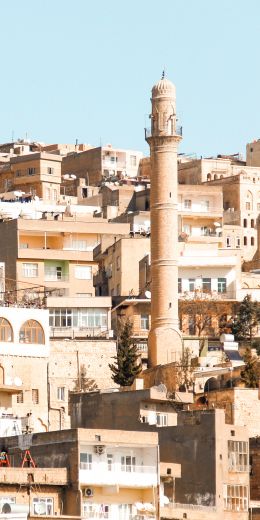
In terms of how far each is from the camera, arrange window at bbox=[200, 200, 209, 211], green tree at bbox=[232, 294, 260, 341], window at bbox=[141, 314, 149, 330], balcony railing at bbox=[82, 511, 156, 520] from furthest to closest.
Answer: window at bbox=[200, 200, 209, 211] < window at bbox=[141, 314, 149, 330] < green tree at bbox=[232, 294, 260, 341] < balcony railing at bbox=[82, 511, 156, 520]

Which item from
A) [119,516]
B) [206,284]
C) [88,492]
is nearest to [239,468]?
[119,516]

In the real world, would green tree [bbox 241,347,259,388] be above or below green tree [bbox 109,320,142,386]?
below

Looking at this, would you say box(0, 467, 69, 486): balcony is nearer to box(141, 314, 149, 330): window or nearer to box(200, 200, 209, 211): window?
box(141, 314, 149, 330): window

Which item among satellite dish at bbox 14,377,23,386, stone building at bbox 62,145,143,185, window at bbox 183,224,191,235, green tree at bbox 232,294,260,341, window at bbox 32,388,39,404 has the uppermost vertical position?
stone building at bbox 62,145,143,185

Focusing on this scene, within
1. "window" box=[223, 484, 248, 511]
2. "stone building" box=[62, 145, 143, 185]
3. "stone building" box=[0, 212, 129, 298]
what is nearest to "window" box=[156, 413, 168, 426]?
"window" box=[223, 484, 248, 511]

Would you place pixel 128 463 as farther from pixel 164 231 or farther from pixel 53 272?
pixel 53 272

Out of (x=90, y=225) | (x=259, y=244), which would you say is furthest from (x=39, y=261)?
(x=259, y=244)

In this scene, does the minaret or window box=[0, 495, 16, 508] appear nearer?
window box=[0, 495, 16, 508]

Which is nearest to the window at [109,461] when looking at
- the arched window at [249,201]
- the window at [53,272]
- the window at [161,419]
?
the window at [161,419]

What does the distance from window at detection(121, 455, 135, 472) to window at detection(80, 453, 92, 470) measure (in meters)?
0.92

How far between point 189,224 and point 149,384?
22294mm

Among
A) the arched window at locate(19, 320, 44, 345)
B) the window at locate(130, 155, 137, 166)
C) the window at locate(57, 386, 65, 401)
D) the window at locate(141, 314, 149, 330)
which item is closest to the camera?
the arched window at locate(19, 320, 44, 345)

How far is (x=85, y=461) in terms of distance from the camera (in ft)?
140

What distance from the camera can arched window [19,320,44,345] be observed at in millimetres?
58625
